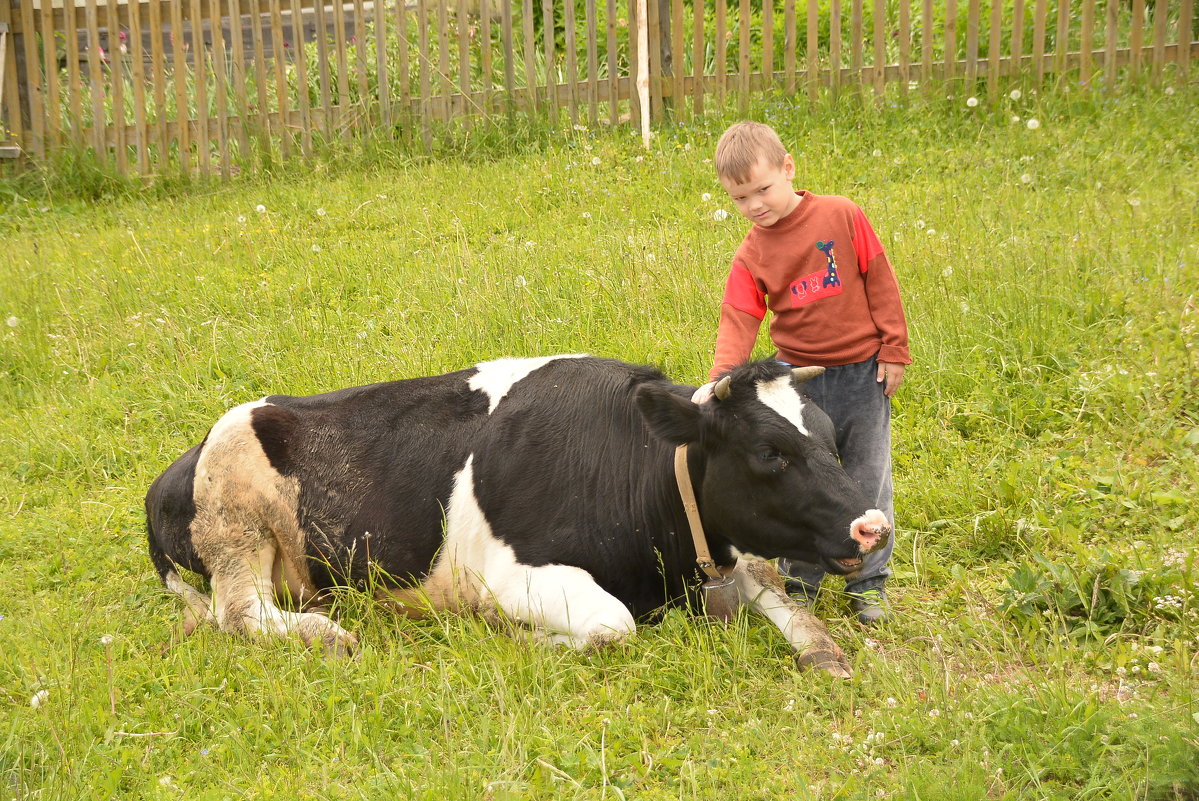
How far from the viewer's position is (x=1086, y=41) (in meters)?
8.86

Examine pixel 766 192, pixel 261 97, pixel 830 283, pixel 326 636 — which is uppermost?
pixel 261 97

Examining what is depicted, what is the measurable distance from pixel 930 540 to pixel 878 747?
5.37ft

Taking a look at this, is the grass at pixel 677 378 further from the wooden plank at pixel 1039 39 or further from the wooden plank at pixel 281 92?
the wooden plank at pixel 281 92

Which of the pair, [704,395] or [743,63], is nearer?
[704,395]

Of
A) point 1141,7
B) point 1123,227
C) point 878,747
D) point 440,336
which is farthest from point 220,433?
point 1141,7

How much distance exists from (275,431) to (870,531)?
96.5 inches

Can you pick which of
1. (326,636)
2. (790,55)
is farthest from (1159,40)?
(326,636)

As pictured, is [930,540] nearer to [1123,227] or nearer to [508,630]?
[508,630]

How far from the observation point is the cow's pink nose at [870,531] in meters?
3.43

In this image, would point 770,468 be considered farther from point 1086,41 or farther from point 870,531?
point 1086,41

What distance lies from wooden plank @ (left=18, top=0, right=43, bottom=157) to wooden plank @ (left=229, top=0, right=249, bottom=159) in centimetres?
206

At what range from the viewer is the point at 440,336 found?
6285 millimetres

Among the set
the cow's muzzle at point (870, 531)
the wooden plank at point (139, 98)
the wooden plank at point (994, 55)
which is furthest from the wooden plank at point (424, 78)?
the cow's muzzle at point (870, 531)

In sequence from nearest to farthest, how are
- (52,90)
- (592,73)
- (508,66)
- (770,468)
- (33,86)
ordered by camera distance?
1. (770,468)
2. (592,73)
3. (508,66)
4. (52,90)
5. (33,86)
